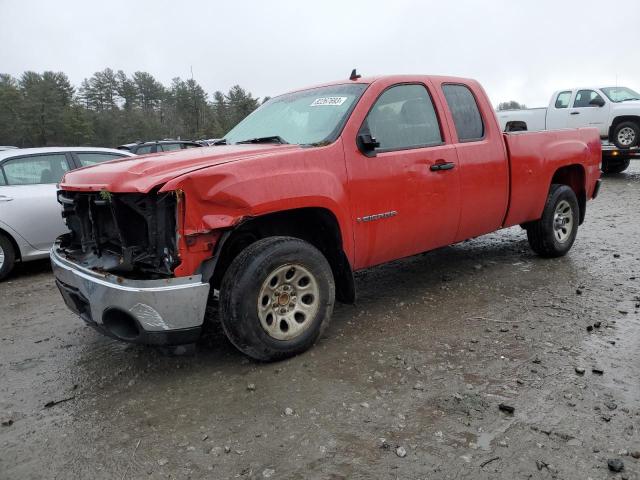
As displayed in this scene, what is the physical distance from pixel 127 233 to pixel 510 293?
3.42 metres

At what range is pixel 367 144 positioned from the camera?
369 centimetres

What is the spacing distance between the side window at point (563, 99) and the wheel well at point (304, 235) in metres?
13.8

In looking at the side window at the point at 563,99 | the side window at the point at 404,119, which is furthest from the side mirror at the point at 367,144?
the side window at the point at 563,99

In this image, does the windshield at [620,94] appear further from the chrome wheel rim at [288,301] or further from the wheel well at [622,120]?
the chrome wheel rim at [288,301]

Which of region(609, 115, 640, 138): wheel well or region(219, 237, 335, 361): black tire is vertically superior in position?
region(609, 115, 640, 138): wheel well

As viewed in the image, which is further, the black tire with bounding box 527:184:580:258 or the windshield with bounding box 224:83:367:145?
the black tire with bounding box 527:184:580:258

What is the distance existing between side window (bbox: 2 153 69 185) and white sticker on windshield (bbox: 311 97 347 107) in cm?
387

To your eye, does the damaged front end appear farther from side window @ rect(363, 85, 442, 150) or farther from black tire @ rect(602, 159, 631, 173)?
black tire @ rect(602, 159, 631, 173)

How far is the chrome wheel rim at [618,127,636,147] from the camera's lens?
13.4 m

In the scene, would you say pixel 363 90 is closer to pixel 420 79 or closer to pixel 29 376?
pixel 420 79

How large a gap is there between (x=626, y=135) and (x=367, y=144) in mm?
12798

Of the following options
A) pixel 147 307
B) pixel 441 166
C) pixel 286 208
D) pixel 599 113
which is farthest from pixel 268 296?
pixel 599 113

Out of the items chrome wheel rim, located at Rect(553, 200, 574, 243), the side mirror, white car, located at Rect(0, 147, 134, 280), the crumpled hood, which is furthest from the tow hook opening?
chrome wheel rim, located at Rect(553, 200, 574, 243)

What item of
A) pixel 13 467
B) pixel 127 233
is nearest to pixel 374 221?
pixel 127 233
